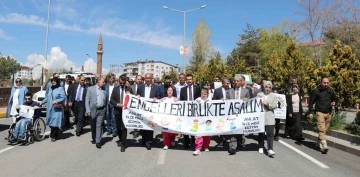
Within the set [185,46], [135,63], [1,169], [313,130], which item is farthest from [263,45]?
[135,63]

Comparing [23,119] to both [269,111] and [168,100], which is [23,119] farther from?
[269,111]

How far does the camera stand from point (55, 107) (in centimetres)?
968

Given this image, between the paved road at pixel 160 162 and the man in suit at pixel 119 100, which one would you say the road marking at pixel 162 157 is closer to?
the paved road at pixel 160 162

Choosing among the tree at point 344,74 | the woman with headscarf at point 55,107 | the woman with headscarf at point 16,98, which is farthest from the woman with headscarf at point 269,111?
the woman with headscarf at point 16,98

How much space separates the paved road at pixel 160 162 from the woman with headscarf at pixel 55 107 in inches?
21.4

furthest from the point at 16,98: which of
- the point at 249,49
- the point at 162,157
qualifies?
the point at 249,49

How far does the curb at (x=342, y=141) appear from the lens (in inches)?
343

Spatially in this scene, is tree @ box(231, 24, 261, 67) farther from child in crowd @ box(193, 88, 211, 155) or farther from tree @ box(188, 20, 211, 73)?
child in crowd @ box(193, 88, 211, 155)

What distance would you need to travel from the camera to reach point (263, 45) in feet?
165

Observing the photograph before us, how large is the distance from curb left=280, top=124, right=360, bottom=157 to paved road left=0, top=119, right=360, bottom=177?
212 mm

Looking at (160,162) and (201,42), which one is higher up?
(201,42)

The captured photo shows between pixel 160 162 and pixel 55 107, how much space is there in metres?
4.19

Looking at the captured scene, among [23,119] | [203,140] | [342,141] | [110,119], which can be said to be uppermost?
[23,119]

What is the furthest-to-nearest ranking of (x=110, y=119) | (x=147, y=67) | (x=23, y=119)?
1. (x=147, y=67)
2. (x=110, y=119)
3. (x=23, y=119)
